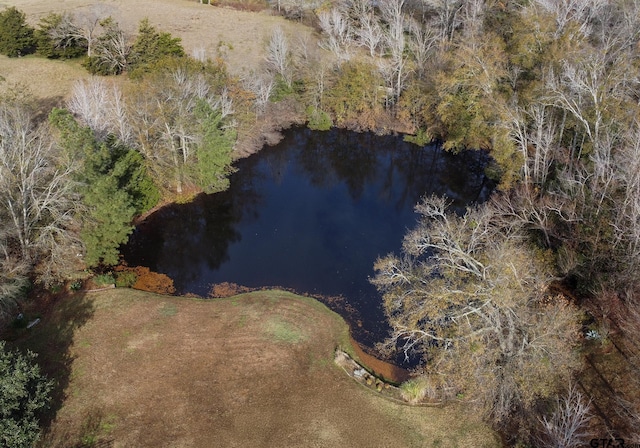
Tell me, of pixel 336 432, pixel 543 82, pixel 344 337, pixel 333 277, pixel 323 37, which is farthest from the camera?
pixel 323 37

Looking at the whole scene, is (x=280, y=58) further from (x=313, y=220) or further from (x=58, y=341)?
(x=58, y=341)

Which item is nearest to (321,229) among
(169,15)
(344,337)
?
(344,337)

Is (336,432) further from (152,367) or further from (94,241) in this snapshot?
(94,241)

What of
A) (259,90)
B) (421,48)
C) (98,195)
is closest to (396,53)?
(421,48)

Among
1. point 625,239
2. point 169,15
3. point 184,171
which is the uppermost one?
point 169,15

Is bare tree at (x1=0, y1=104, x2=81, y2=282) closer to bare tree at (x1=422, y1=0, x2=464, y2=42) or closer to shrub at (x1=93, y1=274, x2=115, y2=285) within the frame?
shrub at (x1=93, y1=274, x2=115, y2=285)

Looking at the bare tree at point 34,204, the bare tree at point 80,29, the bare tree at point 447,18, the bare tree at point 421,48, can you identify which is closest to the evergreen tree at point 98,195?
the bare tree at point 34,204
